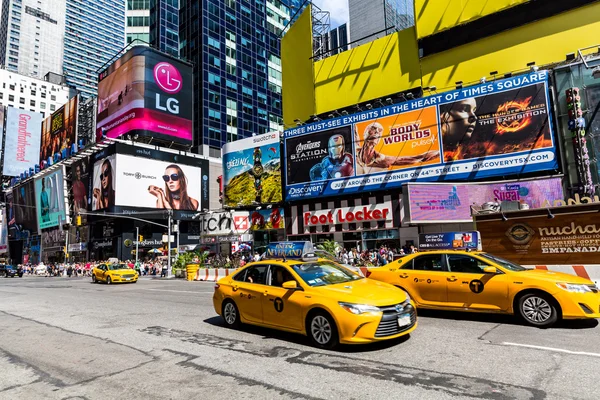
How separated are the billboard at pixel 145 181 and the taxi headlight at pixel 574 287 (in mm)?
53643

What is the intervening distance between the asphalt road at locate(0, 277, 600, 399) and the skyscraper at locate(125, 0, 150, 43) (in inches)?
3302

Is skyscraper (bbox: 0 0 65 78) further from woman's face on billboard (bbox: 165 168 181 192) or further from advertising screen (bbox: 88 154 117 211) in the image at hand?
woman's face on billboard (bbox: 165 168 181 192)

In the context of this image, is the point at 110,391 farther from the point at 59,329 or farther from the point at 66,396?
the point at 59,329

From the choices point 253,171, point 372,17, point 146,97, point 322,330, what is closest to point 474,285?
point 322,330

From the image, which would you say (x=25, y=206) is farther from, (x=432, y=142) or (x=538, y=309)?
(x=538, y=309)

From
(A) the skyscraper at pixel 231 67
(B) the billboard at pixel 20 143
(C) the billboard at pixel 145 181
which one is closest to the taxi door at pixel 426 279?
(C) the billboard at pixel 145 181

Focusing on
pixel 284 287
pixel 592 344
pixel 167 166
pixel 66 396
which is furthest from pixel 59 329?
pixel 167 166

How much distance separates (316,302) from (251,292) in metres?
1.90

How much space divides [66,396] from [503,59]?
33945 millimetres

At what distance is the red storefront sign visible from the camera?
105 ft

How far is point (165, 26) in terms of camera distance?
77.2m

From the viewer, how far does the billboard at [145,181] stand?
5356 centimetres

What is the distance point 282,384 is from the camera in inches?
196

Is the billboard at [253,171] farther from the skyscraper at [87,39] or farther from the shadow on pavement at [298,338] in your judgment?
the skyscraper at [87,39]
